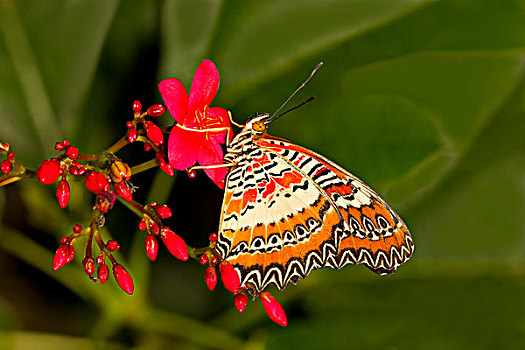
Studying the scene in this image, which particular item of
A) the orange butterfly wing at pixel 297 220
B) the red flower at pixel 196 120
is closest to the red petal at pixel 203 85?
the red flower at pixel 196 120

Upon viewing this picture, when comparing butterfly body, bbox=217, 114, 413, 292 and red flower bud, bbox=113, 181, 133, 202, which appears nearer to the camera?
red flower bud, bbox=113, 181, 133, 202

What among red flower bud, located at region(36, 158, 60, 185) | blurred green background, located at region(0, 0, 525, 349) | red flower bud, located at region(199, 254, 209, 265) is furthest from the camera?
blurred green background, located at region(0, 0, 525, 349)

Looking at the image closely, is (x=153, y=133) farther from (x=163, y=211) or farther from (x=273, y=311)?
(x=273, y=311)

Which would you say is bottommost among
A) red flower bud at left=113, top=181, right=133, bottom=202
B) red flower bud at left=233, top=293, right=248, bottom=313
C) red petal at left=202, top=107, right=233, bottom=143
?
red flower bud at left=233, top=293, right=248, bottom=313

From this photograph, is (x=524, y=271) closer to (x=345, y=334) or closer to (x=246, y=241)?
(x=345, y=334)

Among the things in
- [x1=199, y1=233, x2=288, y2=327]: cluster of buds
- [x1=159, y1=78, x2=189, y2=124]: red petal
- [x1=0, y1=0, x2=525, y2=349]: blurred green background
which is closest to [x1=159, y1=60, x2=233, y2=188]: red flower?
[x1=159, y1=78, x2=189, y2=124]: red petal

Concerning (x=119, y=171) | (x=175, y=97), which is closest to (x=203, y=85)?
(x=175, y=97)

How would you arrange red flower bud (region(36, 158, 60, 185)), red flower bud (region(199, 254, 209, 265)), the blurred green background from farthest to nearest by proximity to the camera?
the blurred green background < red flower bud (region(199, 254, 209, 265)) < red flower bud (region(36, 158, 60, 185))

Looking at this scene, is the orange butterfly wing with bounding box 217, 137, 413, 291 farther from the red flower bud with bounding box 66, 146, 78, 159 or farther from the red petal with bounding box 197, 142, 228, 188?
the red flower bud with bounding box 66, 146, 78, 159
